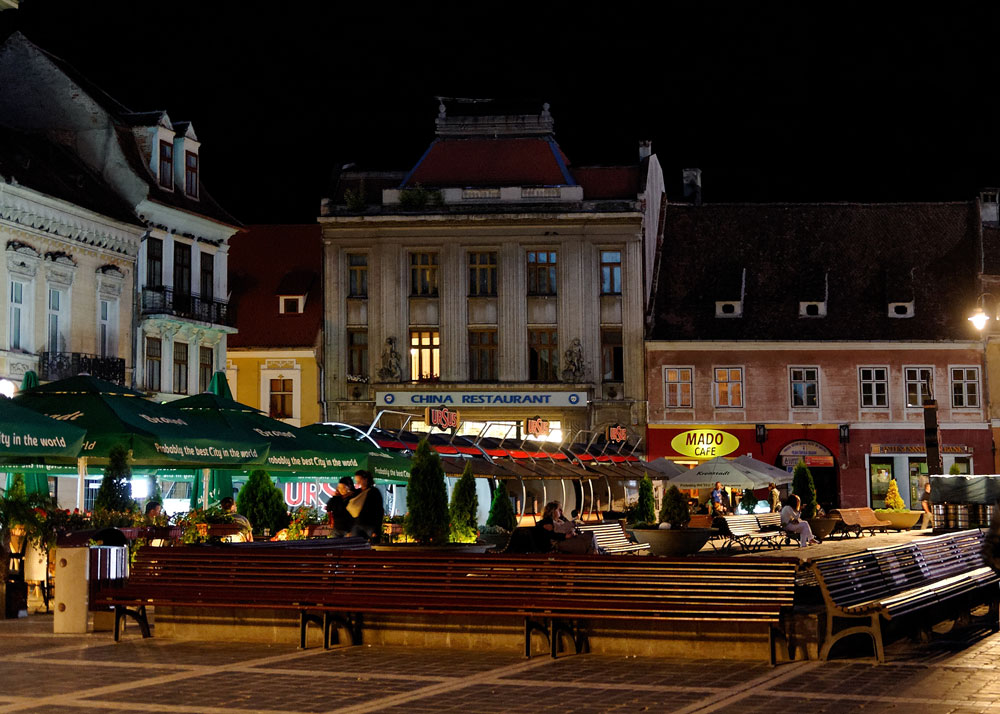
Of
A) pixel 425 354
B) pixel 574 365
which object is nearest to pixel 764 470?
pixel 574 365

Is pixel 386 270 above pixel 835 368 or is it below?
above

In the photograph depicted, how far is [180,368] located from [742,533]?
18503mm

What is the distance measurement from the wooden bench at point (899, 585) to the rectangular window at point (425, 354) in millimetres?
35769


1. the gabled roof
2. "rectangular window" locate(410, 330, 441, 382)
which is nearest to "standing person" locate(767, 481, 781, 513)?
the gabled roof

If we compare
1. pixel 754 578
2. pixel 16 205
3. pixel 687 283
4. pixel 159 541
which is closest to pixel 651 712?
pixel 754 578

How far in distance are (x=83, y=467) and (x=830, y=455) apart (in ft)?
114

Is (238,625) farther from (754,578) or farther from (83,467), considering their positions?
(83,467)

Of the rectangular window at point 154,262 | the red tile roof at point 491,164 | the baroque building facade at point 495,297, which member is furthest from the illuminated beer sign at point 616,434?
the rectangular window at point 154,262

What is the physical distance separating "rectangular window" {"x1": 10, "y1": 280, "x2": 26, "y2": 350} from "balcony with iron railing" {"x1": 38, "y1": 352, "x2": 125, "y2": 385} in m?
0.80

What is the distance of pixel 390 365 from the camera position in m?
51.8

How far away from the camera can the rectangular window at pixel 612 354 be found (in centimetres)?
5178

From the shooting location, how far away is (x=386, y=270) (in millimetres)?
52344

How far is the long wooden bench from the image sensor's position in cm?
1239

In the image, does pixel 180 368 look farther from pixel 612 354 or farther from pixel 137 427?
pixel 137 427
